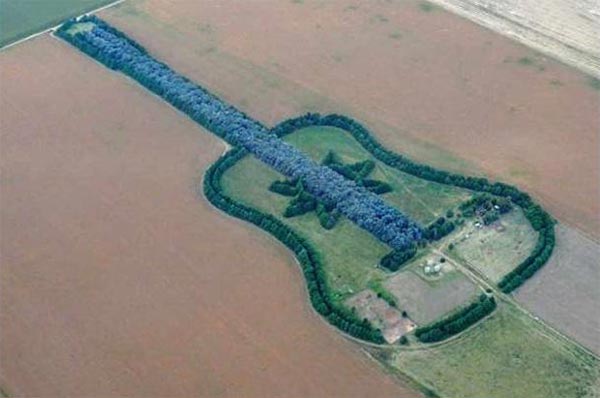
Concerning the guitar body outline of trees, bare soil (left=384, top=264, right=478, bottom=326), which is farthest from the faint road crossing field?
bare soil (left=384, top=264, right=478, bottom=326)

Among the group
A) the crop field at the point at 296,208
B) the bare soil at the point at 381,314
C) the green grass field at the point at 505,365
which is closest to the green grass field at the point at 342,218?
the crop field at the point at 296,208

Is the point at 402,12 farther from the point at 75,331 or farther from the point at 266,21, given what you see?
the point at 75,331

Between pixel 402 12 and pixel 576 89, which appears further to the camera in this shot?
pixel 402 12

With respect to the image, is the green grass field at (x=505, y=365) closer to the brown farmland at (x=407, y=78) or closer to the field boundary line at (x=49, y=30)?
the brown farmland at (x=407, y=78)

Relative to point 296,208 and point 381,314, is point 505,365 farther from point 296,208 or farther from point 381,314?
point 296,208

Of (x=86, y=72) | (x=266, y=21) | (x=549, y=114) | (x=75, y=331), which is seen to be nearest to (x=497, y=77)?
(x=549, y=114)

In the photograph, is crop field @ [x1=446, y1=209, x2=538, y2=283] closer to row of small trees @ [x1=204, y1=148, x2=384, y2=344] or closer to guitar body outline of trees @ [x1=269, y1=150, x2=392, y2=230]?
guitar body outline of trees @ [x1=269, y1=150, x2=392, y2=230]
